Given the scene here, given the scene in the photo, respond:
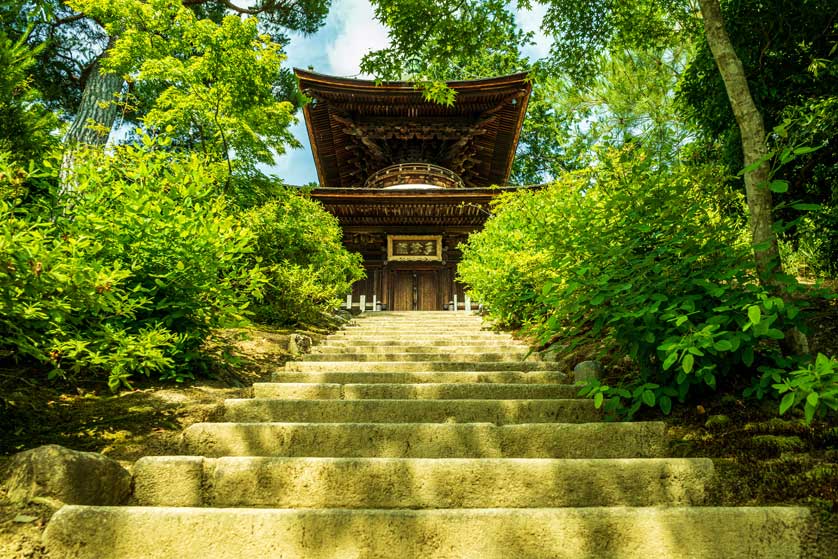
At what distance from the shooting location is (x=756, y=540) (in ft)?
6.74

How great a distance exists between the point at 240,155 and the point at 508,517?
6.70 metres

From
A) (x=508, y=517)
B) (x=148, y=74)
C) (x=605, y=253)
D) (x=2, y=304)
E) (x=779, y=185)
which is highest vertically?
(x=148, y=74)

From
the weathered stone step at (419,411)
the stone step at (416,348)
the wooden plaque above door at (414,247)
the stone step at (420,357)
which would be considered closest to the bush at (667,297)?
the weathered stone step at (419,411)

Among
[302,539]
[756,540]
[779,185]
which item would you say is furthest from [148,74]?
[756,540]

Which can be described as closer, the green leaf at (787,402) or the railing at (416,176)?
the green leaf at (787,402)

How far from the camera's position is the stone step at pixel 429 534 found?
1989 mm

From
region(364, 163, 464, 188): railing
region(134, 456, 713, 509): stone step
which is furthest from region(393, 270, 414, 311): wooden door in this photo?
region(134, 456, 713, 509): stone step

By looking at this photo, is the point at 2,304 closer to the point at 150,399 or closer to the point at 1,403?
the point at 1,403

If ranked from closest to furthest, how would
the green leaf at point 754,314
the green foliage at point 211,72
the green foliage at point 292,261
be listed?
1. the green leaf at point 754,314
2. the green foliage at point 211,72
3. the green foliage at point 292,261

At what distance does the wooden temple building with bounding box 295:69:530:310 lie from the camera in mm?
13625

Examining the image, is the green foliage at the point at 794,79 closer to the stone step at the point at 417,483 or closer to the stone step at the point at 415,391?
the stone step at the point at 415,391

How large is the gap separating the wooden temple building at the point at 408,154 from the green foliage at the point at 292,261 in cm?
472

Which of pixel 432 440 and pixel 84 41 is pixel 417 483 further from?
pixel 84 41

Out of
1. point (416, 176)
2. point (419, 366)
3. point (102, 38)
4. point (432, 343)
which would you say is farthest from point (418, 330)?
point (102, 38)
